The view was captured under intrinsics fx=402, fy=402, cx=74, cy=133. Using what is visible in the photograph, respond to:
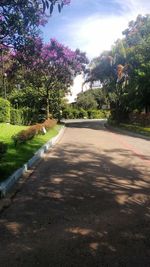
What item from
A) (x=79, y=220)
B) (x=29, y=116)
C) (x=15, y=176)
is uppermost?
(x=29, y=116)

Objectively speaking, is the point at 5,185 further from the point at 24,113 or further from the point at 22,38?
the point at 24,113

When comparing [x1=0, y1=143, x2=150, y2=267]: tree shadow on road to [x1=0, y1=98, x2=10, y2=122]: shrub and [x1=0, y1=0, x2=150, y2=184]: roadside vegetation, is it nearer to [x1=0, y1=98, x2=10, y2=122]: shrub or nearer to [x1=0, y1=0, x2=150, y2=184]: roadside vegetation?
[x1=0, y1=0, x2=150, y2=184]: roadside vegetation

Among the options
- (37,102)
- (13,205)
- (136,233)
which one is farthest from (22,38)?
(37,102)

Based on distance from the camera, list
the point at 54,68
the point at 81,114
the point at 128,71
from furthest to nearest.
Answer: the point at 81,114
the point at 128,71
the point at 54,68

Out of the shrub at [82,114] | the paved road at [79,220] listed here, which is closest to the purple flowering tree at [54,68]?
the paved road at [79,220]

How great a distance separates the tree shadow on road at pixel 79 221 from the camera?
5297 millimetres

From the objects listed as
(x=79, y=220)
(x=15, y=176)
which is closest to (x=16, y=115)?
(x=15, y=176)

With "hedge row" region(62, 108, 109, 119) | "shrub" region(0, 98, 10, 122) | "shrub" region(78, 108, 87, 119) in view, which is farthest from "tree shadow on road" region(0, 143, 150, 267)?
"shrub" region(78, 108, 87, 119)

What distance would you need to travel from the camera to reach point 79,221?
22.4 ft

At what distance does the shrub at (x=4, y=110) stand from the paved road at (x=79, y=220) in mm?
20239

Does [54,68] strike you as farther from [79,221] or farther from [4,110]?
[79,221]

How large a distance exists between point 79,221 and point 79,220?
63mm

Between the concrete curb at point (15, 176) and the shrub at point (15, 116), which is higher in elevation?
the shrub at point (15, 116)

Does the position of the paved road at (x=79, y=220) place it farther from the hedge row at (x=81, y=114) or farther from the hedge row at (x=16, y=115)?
the hedge row at (x=81, y=114)
